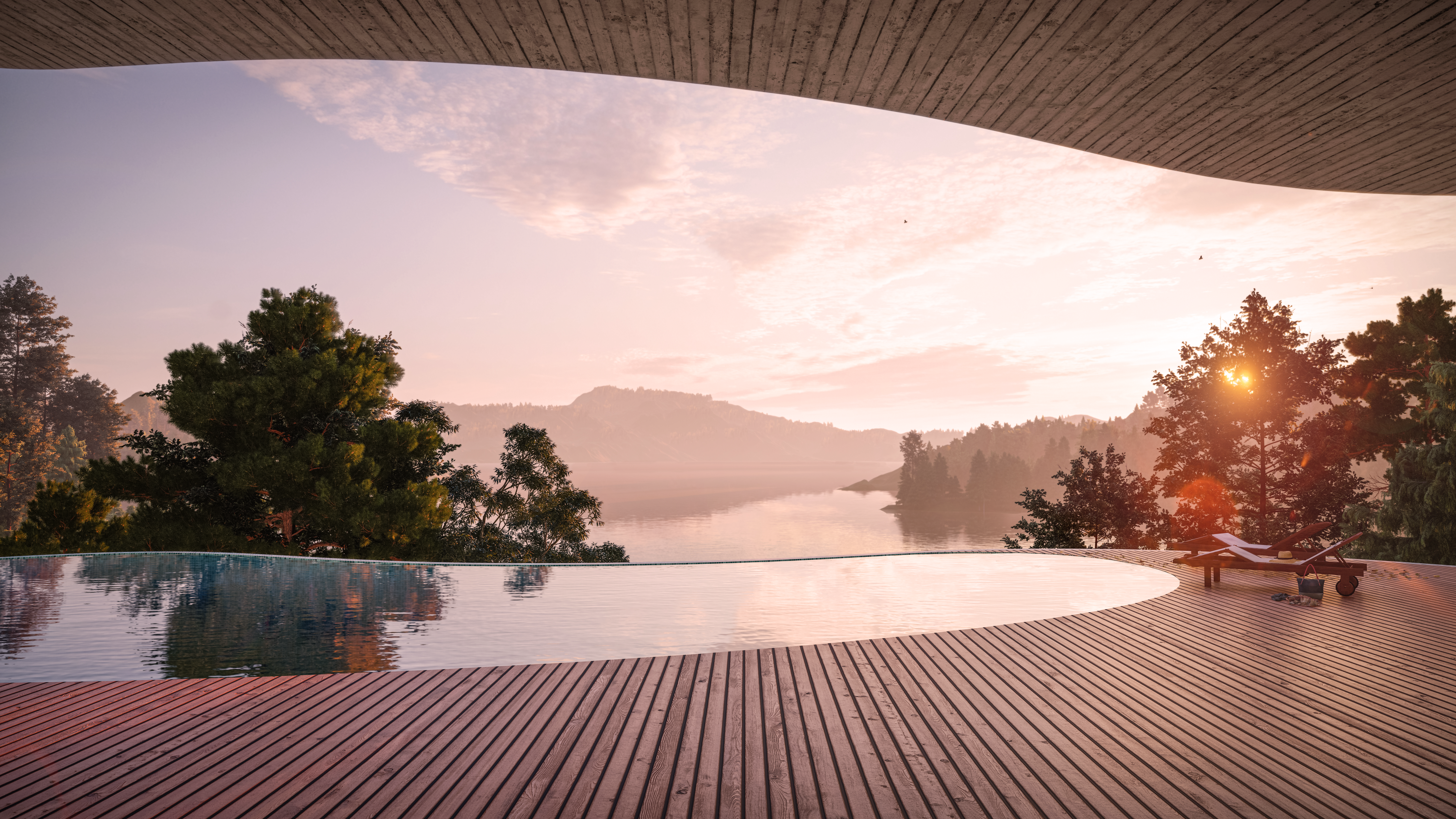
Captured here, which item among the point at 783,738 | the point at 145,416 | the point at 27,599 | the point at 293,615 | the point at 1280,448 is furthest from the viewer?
the point at 145,416

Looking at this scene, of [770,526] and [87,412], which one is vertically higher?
[87,412]

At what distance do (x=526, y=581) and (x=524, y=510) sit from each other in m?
7.86

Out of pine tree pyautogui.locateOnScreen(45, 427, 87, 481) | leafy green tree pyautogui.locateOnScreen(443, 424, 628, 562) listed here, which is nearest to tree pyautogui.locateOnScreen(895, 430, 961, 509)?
leafy green tree pyautogui.locateOnScreen(443, 424, 628, 562)

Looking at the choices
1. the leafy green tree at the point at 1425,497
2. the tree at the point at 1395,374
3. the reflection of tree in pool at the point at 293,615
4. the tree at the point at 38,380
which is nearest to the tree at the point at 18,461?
the tree at the point at 38,380

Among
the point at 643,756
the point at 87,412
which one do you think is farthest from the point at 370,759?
the point at 87,412

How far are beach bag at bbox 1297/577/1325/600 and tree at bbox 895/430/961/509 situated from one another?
65.4m

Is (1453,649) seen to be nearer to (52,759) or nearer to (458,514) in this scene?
(52,759)

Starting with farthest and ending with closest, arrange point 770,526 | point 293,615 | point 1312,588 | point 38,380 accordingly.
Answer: point 770,526
point 38,380
point 293,615
point 1312,588

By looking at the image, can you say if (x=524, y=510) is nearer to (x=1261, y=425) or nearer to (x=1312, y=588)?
(x=1312, y=588)

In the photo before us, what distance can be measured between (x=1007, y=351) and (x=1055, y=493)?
51558 millimetres

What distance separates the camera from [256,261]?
16719 millimetres

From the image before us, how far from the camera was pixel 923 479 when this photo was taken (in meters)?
71.5

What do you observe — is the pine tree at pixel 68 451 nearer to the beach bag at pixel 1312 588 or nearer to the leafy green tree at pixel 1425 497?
the beach bag at pixel 1312 588

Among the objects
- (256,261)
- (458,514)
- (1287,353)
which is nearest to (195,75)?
(256,261)
